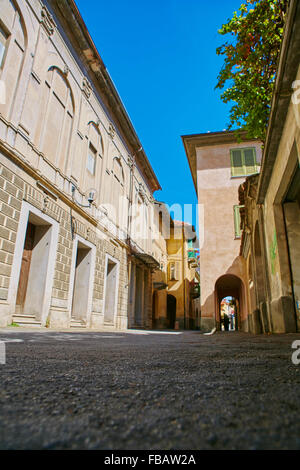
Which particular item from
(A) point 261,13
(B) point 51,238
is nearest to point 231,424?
(A) point 261,13

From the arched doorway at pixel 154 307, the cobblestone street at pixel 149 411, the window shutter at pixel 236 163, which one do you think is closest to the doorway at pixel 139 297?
the arched doorway at pixel 154 307

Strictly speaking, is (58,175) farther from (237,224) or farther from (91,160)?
(237,224)

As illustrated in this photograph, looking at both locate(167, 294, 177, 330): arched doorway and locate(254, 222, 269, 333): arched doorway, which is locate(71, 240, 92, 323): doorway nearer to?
locate(254, 222, 269, 333): arched doorway

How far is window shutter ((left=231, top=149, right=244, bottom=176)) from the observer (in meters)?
16.9

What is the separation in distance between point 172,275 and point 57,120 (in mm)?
20112

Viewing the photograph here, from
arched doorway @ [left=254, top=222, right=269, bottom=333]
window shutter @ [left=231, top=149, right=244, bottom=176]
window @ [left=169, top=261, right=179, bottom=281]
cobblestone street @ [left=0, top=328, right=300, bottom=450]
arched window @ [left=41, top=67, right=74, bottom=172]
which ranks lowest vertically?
cobblestone street @ [left=0, top=328, right=300, bottom=450]

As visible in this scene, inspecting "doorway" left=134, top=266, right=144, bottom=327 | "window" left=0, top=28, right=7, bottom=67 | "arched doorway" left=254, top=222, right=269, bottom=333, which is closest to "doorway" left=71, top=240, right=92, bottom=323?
"window" left=0, top=28, right=7, bottom=67

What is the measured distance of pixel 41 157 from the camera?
8.66m

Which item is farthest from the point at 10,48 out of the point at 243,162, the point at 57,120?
the point at 243,162

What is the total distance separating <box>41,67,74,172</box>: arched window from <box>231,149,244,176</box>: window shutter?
9746 millimetres

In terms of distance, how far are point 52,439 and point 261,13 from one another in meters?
6.84

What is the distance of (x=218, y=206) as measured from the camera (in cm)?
1631

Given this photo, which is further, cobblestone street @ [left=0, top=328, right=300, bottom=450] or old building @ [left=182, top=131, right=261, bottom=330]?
old building @ [left=182, top=131, right=261, bottom=330]

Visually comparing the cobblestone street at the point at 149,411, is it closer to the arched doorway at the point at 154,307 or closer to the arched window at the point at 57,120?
the arched window at the point at 57,120
